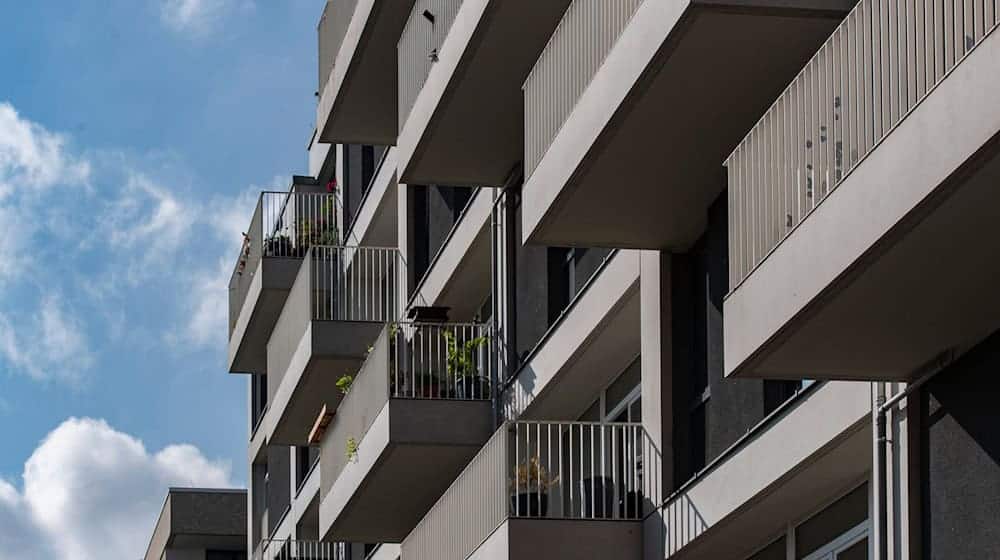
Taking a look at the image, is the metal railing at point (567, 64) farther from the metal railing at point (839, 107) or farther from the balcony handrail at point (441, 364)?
the balcony handrail at point (441, 364)

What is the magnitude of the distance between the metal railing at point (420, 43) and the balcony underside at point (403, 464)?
2875 mm

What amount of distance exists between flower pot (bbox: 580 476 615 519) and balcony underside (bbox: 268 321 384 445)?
9654mm

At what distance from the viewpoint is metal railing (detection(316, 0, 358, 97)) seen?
91.9 ft

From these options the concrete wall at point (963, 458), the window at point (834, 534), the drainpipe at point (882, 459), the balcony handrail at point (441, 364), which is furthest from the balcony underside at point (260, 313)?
the concrete wall at point (963, 458)

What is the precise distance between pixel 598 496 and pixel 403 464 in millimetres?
5136

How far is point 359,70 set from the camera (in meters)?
27.1

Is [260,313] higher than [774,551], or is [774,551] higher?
[260,313]

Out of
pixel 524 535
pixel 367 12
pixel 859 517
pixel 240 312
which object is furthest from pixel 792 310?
pixel 240 312

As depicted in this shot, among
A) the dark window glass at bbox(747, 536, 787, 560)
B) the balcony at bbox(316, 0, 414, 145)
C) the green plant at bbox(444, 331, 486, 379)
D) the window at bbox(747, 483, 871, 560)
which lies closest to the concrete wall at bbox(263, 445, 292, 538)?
A: the balcony at bbox(316, 0, 414, 145)

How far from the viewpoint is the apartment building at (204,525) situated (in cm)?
4788

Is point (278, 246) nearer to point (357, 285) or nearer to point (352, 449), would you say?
point (357, 285)

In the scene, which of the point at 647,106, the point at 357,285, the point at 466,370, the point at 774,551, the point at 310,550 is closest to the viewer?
the point at 647,106

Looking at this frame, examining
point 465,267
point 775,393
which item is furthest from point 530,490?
point 465,267

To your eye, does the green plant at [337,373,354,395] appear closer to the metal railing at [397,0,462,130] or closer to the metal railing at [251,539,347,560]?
the metal railing at [397,0,462,130]
